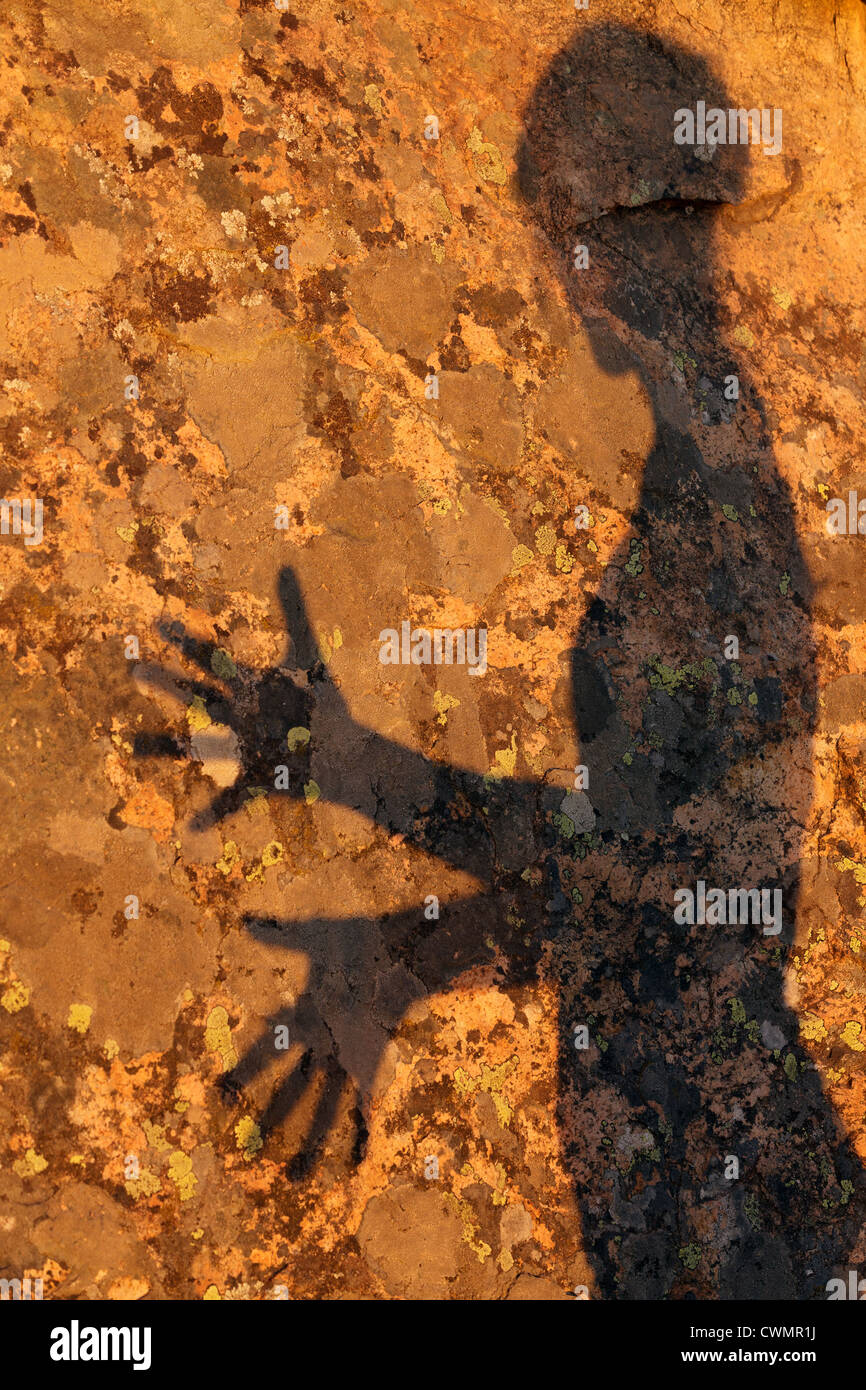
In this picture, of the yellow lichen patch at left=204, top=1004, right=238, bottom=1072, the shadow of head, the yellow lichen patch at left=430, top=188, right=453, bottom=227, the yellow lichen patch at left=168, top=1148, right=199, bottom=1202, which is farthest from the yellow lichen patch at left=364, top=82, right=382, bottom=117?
the yellow lichen patch at left=168, top=1148, right=199, bottom=1202

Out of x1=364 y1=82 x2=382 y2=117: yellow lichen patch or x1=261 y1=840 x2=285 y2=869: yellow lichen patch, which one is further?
x1=364 y1=82 x2=382 y2=117: yellow lichen patch

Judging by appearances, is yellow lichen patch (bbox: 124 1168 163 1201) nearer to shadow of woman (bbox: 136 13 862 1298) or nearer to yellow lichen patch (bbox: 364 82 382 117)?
shadow of woman (bbox: 136 13 862 1298)

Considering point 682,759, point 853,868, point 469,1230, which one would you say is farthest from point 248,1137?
point 853,868

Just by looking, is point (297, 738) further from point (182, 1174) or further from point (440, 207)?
point (440, 207)

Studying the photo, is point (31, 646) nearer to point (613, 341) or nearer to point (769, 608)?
point (613, 341)

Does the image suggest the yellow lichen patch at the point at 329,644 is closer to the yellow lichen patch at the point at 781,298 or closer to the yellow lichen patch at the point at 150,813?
the yellow lichen patch at the point at 150,813

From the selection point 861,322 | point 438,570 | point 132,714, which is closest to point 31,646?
point 132,714
